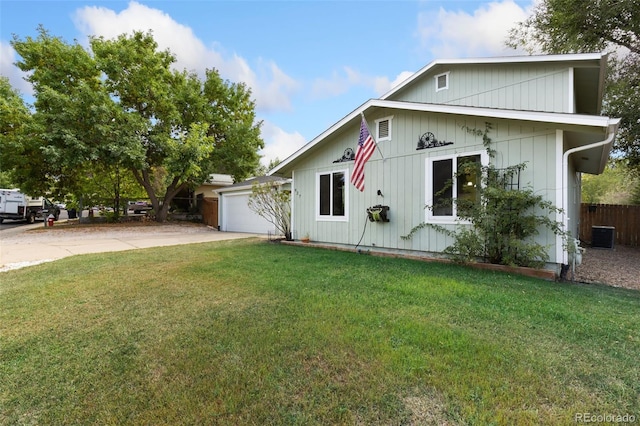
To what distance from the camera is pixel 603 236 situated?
31.9 ft

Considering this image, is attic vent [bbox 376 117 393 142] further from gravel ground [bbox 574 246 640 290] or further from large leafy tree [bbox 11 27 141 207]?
large leafy tree [bbox 11 27 141 207]

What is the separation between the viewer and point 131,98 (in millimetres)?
15547

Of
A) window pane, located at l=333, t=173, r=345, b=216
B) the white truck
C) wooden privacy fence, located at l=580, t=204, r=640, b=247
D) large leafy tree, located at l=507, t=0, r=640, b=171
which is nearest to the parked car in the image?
the white truck

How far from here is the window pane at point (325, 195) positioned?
339 inches

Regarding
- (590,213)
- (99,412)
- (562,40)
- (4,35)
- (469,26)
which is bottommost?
(99,412)

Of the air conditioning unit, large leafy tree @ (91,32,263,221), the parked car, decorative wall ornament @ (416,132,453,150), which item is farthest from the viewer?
the parked car

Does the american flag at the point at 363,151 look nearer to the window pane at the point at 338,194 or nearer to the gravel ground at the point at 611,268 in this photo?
the window pane at the point at 338,194

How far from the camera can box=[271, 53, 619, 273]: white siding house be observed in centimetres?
519

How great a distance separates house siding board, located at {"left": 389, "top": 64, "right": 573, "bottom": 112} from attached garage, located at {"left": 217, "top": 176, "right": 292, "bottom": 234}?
7.82 metres

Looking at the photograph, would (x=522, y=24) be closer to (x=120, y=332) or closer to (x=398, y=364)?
(x=398, y=364)

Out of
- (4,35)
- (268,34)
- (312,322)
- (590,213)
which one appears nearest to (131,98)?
(4,35)

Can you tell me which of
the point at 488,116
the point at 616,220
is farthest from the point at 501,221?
the point at 616,220

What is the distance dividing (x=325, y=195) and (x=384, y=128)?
96.4 inches

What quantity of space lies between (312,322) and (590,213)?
13.2 meters
